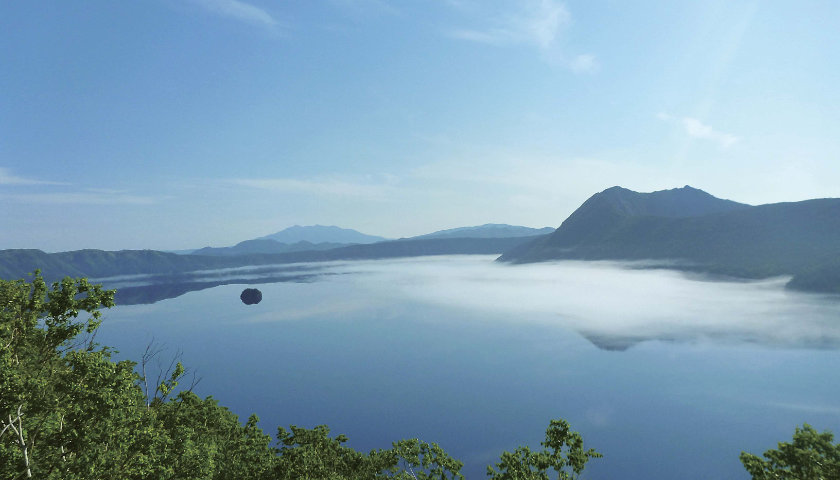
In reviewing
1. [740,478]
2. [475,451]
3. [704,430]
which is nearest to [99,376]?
[475,451]

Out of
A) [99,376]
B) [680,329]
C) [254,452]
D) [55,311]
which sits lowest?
[680,329]

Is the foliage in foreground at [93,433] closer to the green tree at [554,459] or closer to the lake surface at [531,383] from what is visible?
the green tree at [554,459]

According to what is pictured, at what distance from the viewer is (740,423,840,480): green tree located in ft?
66.8

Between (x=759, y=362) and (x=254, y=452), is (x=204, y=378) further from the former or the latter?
(x=759, y=362)

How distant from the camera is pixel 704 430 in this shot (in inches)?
3300

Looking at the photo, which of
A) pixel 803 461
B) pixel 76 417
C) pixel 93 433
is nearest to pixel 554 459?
pixel 803 461

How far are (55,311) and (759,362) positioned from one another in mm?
178640

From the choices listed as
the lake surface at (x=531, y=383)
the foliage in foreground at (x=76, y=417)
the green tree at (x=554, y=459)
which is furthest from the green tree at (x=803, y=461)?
the lake surface at (x=531, y=383)

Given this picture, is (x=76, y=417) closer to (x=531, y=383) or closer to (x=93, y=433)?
(x=93, y=433)

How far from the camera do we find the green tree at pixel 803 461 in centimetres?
2038

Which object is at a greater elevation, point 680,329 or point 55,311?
point 55,311

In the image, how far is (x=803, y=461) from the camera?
20.9 meters

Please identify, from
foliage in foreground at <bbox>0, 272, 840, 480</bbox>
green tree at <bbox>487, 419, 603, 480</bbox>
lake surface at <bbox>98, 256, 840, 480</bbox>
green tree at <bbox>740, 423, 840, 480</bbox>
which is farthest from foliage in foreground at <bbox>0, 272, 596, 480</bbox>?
lake surface at <bbox>98, 256, 840, 480</bbox>

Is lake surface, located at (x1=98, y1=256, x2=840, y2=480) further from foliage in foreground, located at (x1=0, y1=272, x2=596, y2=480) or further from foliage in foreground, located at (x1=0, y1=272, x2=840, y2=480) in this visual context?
foliage in foreground, located at (x1=0, y1=272, x2=596, y2=480)
